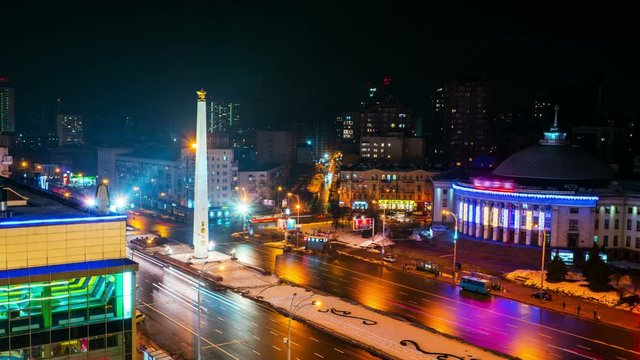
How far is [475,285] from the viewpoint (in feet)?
208

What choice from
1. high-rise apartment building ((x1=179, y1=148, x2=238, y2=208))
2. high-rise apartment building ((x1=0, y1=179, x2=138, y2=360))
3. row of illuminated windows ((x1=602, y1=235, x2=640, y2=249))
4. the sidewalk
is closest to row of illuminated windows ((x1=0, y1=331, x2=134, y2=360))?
high-rise apartment building ((x1=0, y1=179, x2=138, y2=360))

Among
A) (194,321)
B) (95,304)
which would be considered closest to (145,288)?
(194,321)

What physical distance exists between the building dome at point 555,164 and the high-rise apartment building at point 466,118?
280 feet

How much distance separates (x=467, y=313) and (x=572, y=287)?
16005mm

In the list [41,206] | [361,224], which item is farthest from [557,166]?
[41,206]

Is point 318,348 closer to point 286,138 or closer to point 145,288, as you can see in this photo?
point 145,288

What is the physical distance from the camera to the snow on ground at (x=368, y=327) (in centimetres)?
4422

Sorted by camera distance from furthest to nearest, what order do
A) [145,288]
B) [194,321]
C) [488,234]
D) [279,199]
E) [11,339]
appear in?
[279,199] < [488,234] < [145,288] < [194,321] < [11,339]

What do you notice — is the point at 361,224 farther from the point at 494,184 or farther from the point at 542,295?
the point at 542,295

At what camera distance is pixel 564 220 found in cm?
8781

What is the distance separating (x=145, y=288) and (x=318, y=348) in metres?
25.2

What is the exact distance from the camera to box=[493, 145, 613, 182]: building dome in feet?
314

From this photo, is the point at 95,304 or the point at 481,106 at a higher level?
the point at 481,106

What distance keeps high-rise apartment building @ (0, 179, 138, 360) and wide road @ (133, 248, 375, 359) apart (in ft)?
42.2
